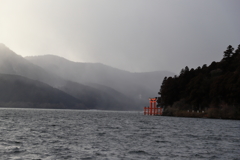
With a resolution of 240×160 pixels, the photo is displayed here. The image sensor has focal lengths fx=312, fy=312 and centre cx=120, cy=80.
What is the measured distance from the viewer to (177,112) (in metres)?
158

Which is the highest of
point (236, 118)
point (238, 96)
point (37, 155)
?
point (238, 96)

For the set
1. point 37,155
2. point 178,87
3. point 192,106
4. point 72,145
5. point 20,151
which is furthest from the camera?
point 178,87

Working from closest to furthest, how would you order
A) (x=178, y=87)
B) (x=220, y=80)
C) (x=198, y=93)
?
(x=220, y=80) → (x=198, y=93) → (x=178, y=87)

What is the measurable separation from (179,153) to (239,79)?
8558 cm

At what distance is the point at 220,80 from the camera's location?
125000mm

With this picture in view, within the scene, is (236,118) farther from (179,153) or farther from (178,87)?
(179,153)

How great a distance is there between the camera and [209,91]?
134875 mm

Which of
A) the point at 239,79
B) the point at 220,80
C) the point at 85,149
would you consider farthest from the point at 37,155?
the point at 220,80

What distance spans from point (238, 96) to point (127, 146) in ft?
279

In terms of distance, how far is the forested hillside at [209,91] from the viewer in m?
116

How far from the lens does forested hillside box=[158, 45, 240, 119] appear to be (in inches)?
4552

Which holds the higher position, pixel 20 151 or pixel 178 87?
pixel 178 87

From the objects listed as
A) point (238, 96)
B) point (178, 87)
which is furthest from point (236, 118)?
point (178, 87)

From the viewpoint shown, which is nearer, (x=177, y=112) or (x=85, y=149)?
(x=85, y=149)
